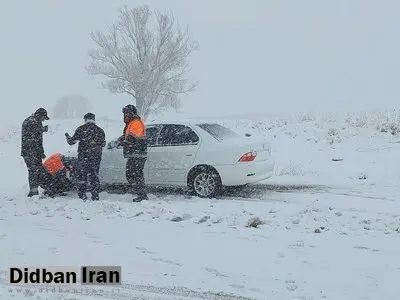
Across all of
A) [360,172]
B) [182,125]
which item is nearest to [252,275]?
[182,125]

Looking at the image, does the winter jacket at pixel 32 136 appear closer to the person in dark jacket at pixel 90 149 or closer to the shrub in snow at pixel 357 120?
the person in dark jacket at pixel 90 149

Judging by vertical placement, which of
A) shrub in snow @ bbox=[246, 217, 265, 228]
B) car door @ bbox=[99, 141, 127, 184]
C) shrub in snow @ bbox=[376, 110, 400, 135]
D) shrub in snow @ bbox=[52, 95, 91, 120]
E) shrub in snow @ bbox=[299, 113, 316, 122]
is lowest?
shrub in snow @ bbox=[246, 217, 265, 228]

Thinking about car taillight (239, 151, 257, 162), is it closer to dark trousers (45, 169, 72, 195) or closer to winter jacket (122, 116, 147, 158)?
winter jacket (122, 116, 147, 158)

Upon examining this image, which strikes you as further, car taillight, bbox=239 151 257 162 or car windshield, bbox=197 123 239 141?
car windshield, bbox=197 123 239 141

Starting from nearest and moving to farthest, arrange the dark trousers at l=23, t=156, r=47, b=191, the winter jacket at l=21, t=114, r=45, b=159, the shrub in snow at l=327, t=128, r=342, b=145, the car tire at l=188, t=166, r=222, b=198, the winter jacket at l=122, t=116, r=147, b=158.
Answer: the winter jacket at l=122, t=116, r=147, b=158, the car tire at l=188, t=166, r=222, b=198, the winter jacket at l=21, t=114, r=45, b=159, the dark trousers at l=23, t=156, r=47, b=191, the shrub in snow at l=327, t=128, r=342, b=145

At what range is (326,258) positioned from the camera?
5914 millimetres

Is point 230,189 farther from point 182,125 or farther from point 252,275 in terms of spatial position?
point 252,275

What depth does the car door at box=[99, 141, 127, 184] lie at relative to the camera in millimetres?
10586

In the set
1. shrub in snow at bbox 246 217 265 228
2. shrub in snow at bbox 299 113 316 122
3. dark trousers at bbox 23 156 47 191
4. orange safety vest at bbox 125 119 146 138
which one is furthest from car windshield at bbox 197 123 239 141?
shrub in snow at bbox 299 113 316 122

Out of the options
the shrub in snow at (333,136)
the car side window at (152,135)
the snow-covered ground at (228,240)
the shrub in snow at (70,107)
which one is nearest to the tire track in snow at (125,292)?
the snow-covered ground at (228,240)

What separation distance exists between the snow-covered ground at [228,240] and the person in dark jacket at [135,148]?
488mm

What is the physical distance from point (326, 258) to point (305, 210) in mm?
2245

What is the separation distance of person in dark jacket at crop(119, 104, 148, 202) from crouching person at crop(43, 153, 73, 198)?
1851 mm

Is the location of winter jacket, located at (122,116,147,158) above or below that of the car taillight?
above
